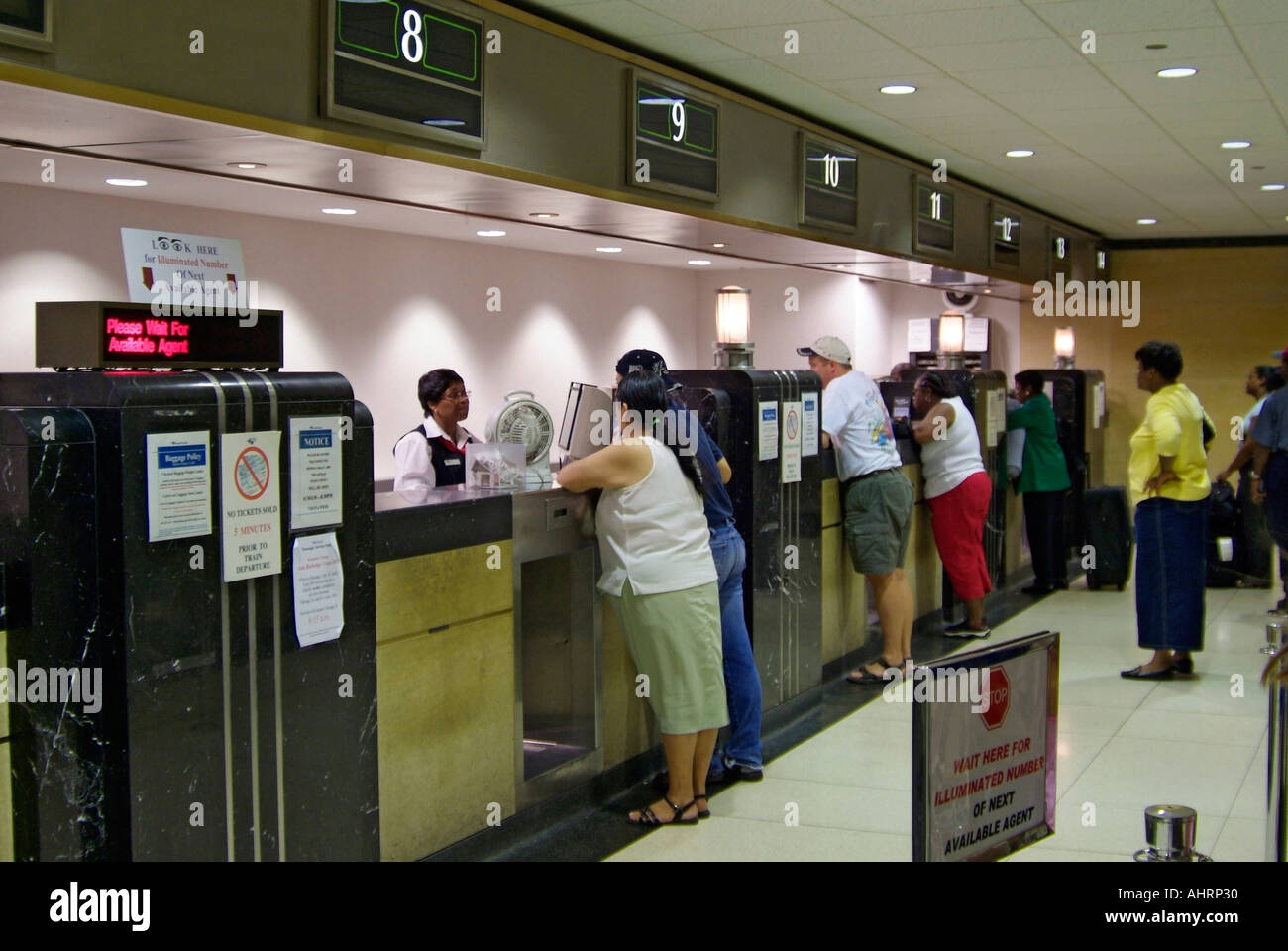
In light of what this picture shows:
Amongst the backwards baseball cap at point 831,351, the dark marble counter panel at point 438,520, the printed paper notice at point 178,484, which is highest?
the backwards baseball cap at point 831,351

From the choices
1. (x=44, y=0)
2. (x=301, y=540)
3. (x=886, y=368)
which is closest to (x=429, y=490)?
(x=301, y=540)

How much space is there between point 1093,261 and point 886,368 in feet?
7.01

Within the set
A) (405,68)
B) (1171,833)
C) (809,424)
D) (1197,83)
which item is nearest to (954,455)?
(809,424)

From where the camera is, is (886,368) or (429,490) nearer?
(429,490)

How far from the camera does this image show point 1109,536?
902 centimetres

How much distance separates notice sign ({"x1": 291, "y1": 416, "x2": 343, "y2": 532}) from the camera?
3031 millimetres

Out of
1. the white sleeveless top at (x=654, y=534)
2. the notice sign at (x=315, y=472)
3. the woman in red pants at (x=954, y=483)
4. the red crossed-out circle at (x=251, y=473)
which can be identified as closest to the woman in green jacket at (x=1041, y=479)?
the woman in red pants at (x=954, y=483)

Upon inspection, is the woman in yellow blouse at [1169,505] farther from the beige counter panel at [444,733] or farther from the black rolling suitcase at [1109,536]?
the beige counter panel at [444,733]

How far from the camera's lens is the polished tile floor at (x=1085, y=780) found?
4191 mm

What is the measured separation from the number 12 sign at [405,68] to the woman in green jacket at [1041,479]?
17.9 feet

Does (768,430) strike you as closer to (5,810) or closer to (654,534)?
(654,534)

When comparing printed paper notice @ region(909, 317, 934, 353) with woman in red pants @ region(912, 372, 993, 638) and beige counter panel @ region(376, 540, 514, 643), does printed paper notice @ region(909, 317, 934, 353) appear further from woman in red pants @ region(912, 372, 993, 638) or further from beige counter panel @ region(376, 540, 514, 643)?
beige counter panel @ region(376, 540, 514, 643)
